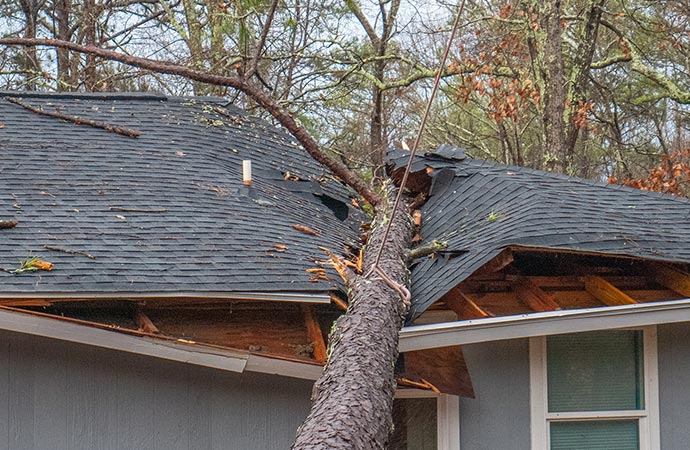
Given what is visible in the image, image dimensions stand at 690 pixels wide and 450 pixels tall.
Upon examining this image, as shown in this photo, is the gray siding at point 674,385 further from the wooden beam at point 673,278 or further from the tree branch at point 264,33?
the tree branch at point 264,33

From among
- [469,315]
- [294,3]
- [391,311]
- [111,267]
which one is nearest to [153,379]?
[111,267]

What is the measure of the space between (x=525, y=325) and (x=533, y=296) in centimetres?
80

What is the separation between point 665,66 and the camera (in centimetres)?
1781

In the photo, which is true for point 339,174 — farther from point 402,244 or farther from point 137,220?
point 137,220

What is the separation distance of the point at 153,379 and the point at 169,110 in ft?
13.4

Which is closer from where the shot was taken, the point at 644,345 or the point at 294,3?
the point at 644,345

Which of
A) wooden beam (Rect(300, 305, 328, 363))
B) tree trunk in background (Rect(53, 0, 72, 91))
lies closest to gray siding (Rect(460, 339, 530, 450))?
wooden beam (Rect(300, 305, 328, 363))

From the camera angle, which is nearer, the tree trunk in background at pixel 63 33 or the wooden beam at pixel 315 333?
the wooden beam at pixel 315 333

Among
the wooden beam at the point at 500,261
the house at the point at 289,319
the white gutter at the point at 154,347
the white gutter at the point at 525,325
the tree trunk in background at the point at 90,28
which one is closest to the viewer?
the white gutter at the point at 154,347

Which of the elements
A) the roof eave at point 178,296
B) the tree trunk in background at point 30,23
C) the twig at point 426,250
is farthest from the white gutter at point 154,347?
the tree trunk in background at point 30,23

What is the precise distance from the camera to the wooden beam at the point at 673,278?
5758 millimetres

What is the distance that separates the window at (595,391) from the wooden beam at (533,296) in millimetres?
233

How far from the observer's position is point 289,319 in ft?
Result: 18.4

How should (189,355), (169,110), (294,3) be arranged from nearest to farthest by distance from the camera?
(189,355) → (169,110) → (294,3)
